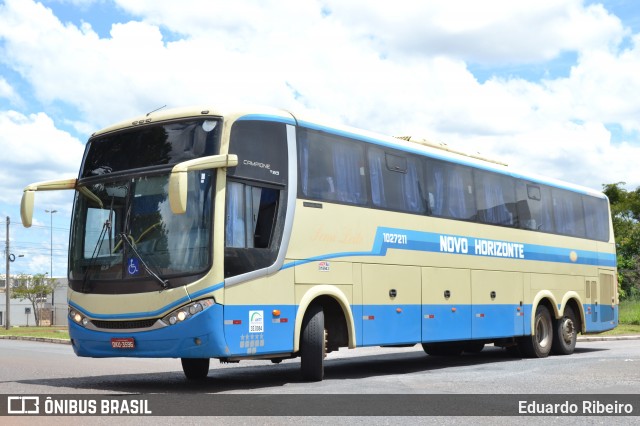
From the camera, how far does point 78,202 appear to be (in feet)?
44.0

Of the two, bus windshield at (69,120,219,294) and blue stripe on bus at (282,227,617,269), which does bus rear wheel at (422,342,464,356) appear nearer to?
blue stripe on bus at (282,227,617,269)

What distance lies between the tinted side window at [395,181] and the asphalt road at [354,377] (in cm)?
287

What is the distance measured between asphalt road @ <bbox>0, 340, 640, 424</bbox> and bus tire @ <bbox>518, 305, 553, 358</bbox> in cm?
64

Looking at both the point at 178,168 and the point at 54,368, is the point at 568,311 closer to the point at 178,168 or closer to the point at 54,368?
the point at 54,368

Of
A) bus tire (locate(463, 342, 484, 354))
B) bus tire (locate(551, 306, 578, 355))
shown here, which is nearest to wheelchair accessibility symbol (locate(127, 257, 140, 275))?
bus tire (locate(463, 342, 484, 354))

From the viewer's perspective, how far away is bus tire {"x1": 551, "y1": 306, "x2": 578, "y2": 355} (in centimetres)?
2081

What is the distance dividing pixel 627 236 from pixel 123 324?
148 feet

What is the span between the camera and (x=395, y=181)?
52.0ft

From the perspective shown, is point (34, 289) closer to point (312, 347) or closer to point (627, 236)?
point (627, 236)

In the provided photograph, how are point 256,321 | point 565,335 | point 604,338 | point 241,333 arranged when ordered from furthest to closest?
point 604,338 < point 565,335 < point 256,321 < point 241,333

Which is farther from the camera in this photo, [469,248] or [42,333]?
[42,333]

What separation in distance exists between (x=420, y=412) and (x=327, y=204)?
4800mm

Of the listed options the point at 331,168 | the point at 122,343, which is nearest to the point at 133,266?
the point at 122,343

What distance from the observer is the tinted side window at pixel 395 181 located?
604 inches
